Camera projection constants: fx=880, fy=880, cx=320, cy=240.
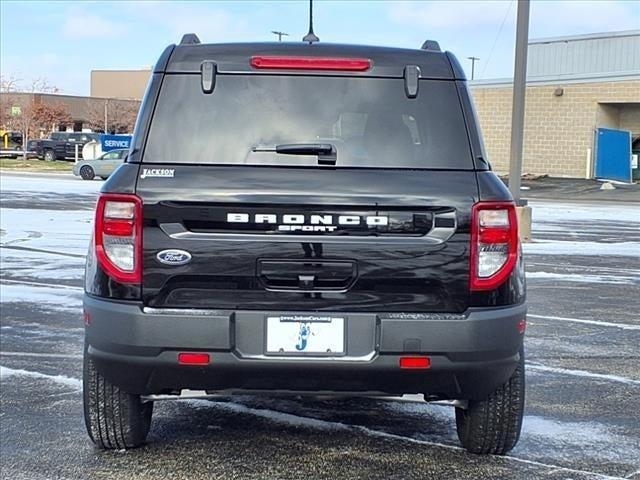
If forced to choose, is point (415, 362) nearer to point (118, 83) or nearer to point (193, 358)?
point (193, 358)

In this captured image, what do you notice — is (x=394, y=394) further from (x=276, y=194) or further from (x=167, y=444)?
(x=167, y=444)

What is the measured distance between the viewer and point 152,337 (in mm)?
3740

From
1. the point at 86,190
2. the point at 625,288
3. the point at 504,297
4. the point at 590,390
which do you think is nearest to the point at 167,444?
the point at 504,297

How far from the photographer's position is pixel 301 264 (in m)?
3.73

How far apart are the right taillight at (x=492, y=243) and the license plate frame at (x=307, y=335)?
0.61 m

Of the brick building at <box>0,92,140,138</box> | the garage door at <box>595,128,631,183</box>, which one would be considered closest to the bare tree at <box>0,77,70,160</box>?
the brick building at <box>0,92,140,138</box>

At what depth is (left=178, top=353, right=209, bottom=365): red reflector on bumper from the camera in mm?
3748

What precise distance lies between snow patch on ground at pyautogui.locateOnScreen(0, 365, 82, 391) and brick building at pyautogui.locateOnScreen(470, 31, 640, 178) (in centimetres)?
3451

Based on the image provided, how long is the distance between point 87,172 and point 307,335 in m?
34.9

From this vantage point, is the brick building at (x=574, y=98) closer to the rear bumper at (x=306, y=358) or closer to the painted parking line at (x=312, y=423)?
the painted parking line at (x=312, y=423)

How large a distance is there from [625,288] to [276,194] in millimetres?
7848

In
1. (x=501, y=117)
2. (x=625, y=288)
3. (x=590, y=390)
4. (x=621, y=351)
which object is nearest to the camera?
(x=590, y=390)

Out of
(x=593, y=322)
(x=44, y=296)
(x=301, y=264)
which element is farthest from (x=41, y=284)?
(x=301, y=264)

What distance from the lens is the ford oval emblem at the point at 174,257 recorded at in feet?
12.2
